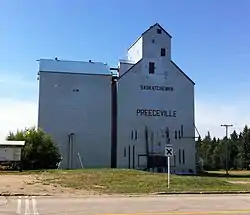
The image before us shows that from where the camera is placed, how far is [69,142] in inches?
2318

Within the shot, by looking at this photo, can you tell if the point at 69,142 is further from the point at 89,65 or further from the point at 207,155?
the point at 207,155

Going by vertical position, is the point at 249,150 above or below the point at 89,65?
below

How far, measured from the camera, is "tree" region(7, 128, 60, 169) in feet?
155

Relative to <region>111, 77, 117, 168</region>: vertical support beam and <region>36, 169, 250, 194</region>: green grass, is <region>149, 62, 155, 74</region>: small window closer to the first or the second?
<region>111, 77, 117, 168</region>: vertical support beam

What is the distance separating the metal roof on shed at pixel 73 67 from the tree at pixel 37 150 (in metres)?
13.0

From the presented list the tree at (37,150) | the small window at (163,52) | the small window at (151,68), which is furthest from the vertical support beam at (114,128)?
the tree at (37,150)

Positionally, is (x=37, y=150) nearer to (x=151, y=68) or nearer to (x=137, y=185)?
(x=151, y=68)

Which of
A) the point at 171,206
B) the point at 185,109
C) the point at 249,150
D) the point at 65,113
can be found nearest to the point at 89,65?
the point at 65,113

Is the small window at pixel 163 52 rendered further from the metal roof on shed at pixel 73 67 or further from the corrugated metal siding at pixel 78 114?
the corrugated metal siding at pixel 78 114

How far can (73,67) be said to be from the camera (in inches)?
2443

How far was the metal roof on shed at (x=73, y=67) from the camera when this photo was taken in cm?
6094

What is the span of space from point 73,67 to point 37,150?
58.9 feet

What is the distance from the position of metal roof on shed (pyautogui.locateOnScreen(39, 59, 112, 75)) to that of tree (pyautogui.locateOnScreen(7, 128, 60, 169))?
12968mm

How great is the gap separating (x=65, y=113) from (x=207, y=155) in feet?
286
